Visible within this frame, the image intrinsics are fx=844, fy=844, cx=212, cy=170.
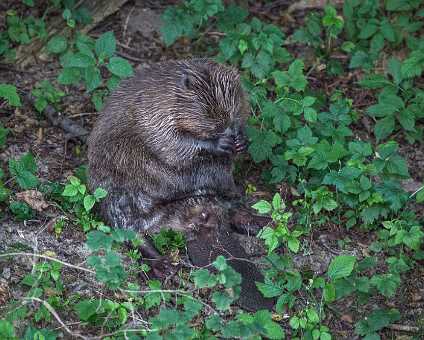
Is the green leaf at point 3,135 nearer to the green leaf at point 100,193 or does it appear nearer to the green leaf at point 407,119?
the green leaf at point 100,193

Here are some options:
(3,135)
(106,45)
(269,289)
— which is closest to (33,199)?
(3,135)

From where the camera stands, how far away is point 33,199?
5.66 metres

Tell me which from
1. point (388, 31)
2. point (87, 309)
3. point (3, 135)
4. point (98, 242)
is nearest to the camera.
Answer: point (98, 242)

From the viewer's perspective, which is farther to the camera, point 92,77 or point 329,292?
point 92,77

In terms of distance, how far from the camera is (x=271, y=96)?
6895 mm

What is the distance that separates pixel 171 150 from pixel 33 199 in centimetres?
99

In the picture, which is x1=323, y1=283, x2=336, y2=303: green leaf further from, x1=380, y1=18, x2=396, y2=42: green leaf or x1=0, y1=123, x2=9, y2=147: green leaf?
x1=380, y1=18, x2=396, y2=42: green leaf

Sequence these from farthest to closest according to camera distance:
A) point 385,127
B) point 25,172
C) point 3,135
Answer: point 385,127
point 3,135
point 25,172

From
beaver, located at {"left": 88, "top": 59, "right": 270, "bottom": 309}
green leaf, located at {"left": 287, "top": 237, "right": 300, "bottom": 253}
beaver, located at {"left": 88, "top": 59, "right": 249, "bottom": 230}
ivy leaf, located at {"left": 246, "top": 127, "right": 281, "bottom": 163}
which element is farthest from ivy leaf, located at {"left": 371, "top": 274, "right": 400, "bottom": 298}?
ivy leaf, located at {"left": 246, "top": 127, "right": 281, "bottom": 163}

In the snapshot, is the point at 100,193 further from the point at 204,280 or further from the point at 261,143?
the point at 261,143

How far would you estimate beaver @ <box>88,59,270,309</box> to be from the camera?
538 centimetres

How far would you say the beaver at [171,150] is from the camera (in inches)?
212

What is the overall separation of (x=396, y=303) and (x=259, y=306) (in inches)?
36.2

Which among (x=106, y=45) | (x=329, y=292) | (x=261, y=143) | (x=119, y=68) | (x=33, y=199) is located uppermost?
(x=106, y=45)
